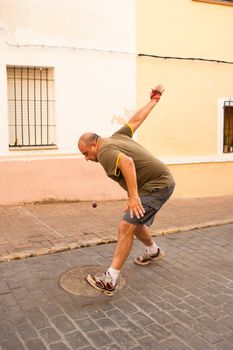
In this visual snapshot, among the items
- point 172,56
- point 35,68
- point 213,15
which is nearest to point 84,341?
point 35,68

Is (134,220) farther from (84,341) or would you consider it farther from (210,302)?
(84,341)

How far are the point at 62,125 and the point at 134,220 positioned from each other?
4352mm

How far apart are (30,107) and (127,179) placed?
485cm

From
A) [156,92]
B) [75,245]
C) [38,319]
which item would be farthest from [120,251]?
[156,92]

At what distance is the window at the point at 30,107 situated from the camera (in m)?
7.78

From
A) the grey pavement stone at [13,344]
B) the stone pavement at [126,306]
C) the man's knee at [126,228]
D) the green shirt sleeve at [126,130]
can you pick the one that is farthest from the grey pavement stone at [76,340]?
the green shirt sleeve at [126,130]

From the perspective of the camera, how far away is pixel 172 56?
8922 millimetres

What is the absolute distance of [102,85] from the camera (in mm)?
8258

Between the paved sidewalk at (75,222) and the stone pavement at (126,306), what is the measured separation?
1.21 feet

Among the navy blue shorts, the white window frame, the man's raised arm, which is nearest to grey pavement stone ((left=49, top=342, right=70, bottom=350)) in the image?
the navy blue shorts

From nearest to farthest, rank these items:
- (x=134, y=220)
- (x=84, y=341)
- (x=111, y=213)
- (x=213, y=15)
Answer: (x=84, y=341)
(x=134, y=220)
(x=111, y=213)
(x=213, y=15)

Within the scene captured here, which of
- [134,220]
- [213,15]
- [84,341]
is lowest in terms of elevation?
[84,341]

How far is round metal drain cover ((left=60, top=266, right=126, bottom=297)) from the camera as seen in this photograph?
406cm

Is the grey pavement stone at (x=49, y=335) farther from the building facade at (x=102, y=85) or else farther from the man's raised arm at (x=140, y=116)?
the building facade at (x=102, y=85)
